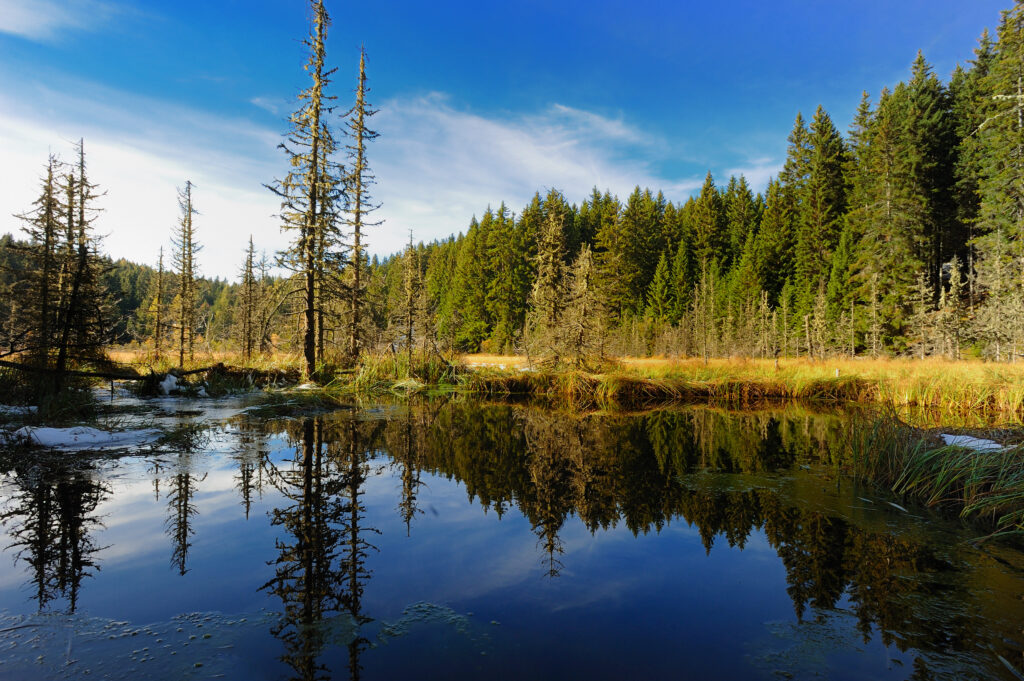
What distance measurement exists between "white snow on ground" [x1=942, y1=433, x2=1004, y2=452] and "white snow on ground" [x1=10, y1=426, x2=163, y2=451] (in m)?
12.3

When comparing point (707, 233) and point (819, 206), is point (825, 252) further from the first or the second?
point (707, 233)

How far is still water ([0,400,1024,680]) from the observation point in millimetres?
2982

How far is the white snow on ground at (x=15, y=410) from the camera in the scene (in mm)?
8374

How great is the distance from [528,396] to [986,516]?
47.5 ft

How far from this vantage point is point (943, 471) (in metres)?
6.01

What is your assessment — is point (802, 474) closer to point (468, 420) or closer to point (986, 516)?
point (986, 516)

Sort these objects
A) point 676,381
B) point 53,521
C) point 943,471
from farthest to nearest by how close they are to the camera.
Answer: point 676,381, point 943,471, point 53,521

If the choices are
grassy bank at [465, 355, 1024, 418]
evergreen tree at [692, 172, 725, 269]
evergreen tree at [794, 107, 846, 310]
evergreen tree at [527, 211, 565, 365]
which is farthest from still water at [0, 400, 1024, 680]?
evergreen tree at [692, 172, 725, 269]

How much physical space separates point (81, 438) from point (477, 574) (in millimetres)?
7841

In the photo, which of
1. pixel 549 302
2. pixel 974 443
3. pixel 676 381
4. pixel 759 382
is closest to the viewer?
pixel 974 443

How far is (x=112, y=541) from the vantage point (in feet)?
14.5

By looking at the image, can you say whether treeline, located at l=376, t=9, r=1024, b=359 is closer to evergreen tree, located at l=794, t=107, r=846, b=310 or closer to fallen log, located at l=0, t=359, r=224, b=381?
evergreen tree, located at l=794, t=107, r=846, b=310

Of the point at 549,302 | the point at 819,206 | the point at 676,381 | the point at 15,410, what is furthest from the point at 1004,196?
the point at 15,410

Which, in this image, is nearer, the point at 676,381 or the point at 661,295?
the point at 676,381
